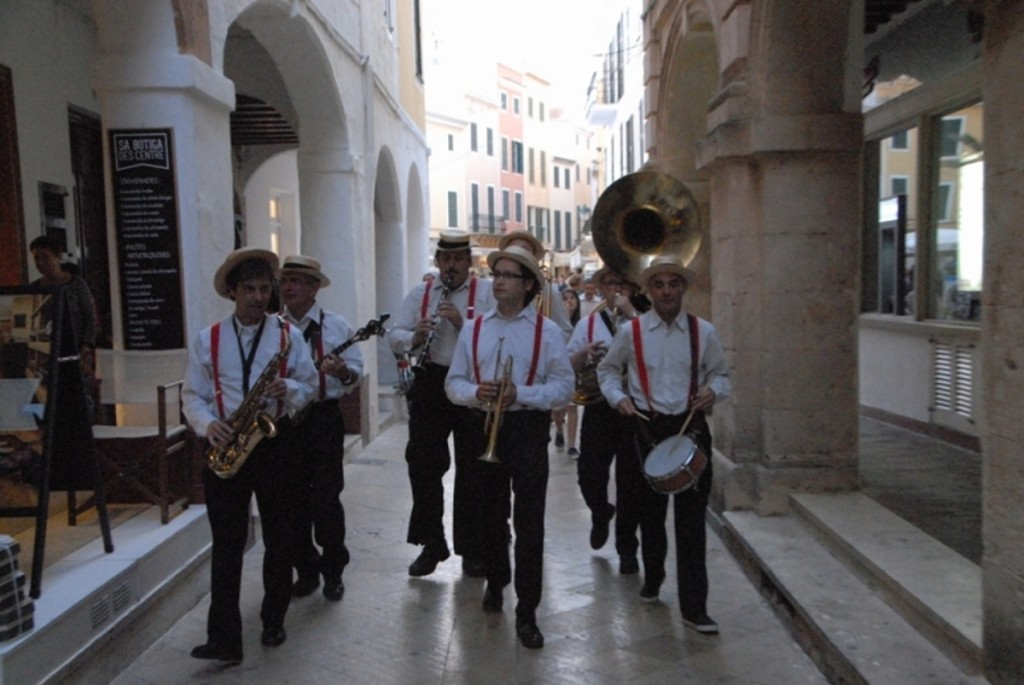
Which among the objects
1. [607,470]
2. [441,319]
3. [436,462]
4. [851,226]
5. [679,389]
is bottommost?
[607,470]

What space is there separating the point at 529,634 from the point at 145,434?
8.37ft

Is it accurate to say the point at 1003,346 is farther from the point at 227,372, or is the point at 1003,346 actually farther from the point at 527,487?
the point at 227,372

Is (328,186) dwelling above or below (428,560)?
above

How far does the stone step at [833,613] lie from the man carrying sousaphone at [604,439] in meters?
0.80

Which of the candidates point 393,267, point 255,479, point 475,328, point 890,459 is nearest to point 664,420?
point 475,328

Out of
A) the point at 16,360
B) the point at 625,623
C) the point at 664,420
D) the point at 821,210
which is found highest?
the point at 821,210

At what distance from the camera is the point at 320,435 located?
224 inches

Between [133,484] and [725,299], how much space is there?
168 inches

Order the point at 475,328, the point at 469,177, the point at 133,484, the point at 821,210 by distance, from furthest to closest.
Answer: the point at 469,177 < the point at 821,210 < the point at 133,484 < the point at 475,328

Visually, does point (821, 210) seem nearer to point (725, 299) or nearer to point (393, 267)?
point (725, 299)

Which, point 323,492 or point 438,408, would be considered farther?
point 438,408

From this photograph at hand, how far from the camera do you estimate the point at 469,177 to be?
5447 cm

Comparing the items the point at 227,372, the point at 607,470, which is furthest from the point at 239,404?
the point at 607,470

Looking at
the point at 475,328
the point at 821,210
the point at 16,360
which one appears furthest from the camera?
the point at 821,210
